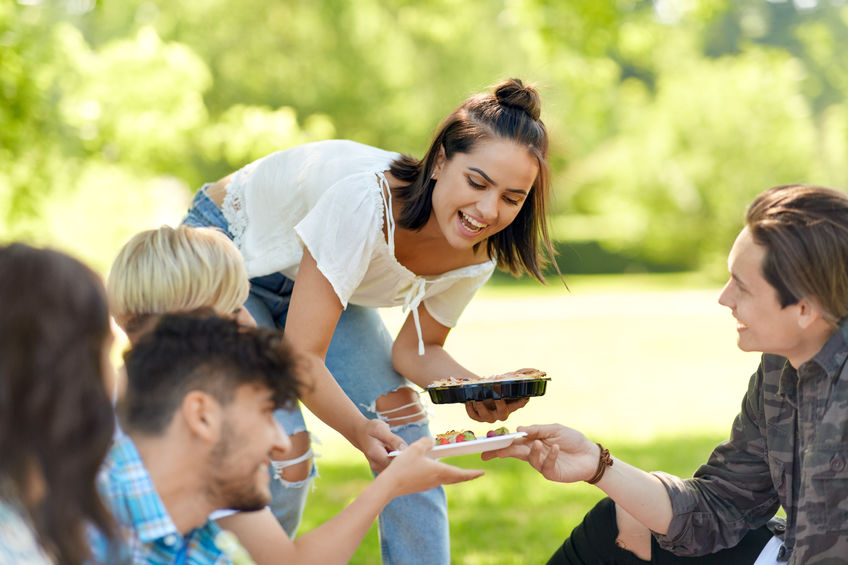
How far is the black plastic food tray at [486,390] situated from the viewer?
3.12 meters

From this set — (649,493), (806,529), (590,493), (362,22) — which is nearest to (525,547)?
(590,493)

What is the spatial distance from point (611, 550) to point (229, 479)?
4.89 ft

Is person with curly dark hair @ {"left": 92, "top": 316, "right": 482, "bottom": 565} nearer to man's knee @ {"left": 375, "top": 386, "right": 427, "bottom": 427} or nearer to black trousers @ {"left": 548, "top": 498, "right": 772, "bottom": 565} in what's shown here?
black trousers @ {"left": 548, "top": 498, "right": 772, "bottom": 565}

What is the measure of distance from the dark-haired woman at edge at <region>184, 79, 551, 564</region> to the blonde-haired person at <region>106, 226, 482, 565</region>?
0.54 meters

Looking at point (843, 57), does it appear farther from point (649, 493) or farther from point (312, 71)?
point (649, 493)

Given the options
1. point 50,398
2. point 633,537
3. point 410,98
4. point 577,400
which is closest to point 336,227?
point 633,537

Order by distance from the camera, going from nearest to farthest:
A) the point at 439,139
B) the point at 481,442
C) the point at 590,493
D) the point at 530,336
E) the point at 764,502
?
the point at 481,442, the point at 764,502, the point at 439,139, the point at 590,493, the point at 530,336

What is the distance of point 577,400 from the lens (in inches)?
420

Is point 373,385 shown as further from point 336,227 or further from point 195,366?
point 195,366

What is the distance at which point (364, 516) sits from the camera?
2350mm

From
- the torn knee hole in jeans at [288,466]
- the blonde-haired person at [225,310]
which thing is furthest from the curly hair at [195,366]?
the torn knee hole in jeans at [288,466]

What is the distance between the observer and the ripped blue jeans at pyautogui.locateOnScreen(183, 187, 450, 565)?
3729 mm

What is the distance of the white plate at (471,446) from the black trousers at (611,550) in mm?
449

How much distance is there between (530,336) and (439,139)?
42.8 feet
